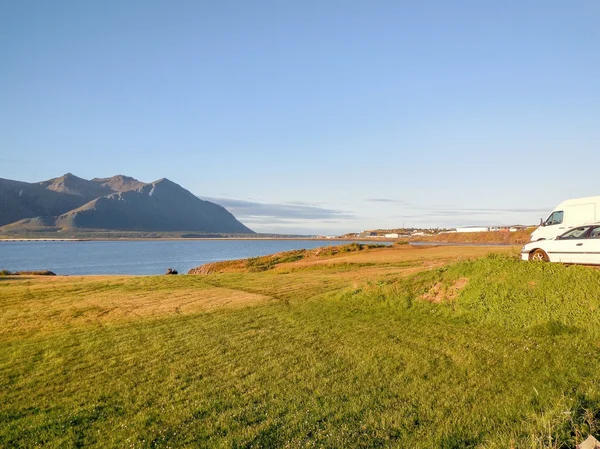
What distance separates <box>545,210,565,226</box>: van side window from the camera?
24.5 metres

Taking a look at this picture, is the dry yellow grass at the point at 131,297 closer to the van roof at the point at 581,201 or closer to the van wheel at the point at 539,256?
the van roof at the point at 581,201

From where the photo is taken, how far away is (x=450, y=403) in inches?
356

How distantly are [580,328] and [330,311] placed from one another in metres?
9.76

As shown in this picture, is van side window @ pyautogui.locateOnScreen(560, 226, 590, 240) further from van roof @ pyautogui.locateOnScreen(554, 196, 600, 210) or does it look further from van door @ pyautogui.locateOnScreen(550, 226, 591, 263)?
van roof @ pyautogui.locateOnScreen(554, 196, 600, 210)

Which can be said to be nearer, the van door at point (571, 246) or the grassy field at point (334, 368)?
the grassy field at point (334, 368)

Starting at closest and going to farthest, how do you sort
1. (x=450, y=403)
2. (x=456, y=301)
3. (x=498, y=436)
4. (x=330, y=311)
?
1. (x=498, y=436)
2. (x=450, y=403)
3. (x=456, y=301)
4. (x=330, y=311)

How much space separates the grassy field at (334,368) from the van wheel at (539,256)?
5.47 feet

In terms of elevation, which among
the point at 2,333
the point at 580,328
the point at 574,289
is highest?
the point at 574,289

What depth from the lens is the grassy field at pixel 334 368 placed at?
8102mm

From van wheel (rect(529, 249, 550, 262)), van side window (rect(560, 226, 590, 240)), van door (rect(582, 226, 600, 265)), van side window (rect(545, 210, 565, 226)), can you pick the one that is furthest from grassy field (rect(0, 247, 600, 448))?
van side window (rect(545, 210, 565, 226))

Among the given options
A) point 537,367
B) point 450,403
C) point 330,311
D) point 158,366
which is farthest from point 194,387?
point 330,311

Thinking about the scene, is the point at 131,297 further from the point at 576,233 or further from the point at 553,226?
the point at 553,226

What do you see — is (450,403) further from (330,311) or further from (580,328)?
(330,311)

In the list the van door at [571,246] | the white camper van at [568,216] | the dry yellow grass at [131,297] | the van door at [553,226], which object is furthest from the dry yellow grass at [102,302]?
the white camper van at [568,216]
